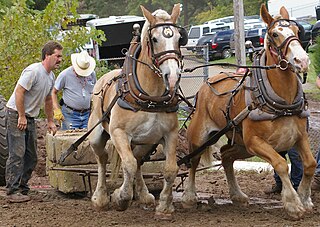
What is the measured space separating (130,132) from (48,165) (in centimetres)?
229

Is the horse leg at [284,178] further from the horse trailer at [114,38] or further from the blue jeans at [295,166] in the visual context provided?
the horse trailer at [114,38]

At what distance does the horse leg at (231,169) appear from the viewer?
832 cm

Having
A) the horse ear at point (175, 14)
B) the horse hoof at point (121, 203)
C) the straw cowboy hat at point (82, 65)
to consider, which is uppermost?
the horse ear at point (175, 14)

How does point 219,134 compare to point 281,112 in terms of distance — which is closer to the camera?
point 281,112

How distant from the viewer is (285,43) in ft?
22.7

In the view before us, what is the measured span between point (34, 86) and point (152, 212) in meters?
2.08

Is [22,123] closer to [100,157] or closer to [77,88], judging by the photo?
[100,157]

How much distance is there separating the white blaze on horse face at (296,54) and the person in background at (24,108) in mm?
2916

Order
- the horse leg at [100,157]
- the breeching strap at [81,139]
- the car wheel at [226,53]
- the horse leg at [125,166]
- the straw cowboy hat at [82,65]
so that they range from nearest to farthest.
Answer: the horse leg at [125,166], the breeching strap at [81,139], the horse leg at [100,157], the straw cowboy hat at [82,65], the car wheel at [226,53]

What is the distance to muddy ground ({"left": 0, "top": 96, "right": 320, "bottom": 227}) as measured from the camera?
719 centimetres

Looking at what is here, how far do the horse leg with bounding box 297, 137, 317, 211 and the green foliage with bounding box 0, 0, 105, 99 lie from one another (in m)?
6.30

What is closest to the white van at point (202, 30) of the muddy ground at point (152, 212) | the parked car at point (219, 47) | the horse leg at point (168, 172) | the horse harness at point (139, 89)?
the parked car at point (219, 47)

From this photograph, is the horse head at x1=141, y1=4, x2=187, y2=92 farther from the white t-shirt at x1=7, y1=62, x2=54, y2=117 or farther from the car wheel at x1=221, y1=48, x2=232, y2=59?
the car wheel at x1=221, y1=48, x2=232, y2=59

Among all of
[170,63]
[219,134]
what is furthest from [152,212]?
[170,63]
